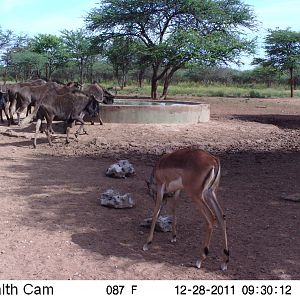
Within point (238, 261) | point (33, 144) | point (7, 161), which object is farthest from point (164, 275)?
point (33, 144)

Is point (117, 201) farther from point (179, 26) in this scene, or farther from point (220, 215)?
point (179, 26)

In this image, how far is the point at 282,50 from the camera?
1688 inches

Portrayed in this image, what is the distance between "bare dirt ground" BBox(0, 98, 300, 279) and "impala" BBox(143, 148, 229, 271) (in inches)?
13.0

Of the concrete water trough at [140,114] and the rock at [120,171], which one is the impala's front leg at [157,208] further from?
the concrete water trough at [140,114]

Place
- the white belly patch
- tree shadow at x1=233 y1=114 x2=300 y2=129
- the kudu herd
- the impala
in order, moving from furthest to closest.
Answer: tree shadow at x1=233 y1=114 x2=300 y2=129 < the kudu herd < the white belly patch < the impala

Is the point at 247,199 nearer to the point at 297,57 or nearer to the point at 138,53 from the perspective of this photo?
the point at 138,53

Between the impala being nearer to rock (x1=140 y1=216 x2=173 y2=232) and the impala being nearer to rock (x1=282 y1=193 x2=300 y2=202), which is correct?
rock (x1=140 y1=216 x2=173 y2=232)

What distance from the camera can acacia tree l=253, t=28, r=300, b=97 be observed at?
4206cm

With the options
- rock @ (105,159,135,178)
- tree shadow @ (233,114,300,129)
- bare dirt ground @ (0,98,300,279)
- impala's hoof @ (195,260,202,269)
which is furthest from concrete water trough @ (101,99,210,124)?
impala's hoof @ (195,260,202,269)

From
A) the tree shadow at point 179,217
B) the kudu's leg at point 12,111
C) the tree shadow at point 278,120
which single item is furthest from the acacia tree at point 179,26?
the tree shadow at point 179,217

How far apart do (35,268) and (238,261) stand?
1.95m

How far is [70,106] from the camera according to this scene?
12305 millimetres

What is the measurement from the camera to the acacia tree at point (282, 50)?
138 feet

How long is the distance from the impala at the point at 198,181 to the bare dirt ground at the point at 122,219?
330 mm
